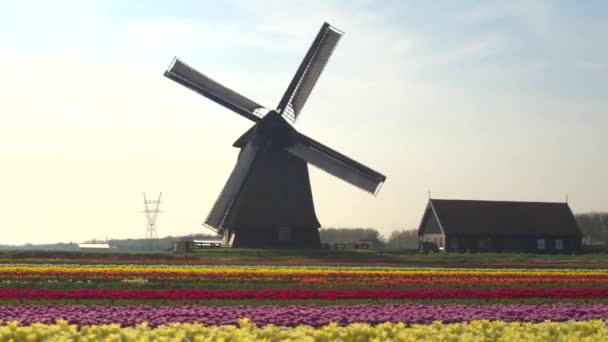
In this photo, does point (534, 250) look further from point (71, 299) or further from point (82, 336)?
point (82, 336)

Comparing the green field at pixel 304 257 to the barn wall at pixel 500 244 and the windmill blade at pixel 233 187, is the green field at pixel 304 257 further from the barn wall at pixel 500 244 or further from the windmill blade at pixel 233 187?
the barn wall at pixel 500 244

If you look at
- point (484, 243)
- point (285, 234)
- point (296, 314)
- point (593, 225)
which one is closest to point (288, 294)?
point (296, 314)

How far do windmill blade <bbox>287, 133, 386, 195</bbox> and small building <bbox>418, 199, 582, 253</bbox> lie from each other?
1697cm

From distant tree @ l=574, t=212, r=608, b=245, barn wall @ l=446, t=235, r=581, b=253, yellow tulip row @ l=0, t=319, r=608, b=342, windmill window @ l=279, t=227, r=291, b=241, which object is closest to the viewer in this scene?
yellow tulip row @ l=0, t=319, r=608, b=342

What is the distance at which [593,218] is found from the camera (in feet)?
393

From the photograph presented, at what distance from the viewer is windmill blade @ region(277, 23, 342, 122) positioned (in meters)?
53.1

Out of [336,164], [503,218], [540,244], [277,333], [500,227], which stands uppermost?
[336,164]

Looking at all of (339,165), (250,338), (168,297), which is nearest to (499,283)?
(168,297)

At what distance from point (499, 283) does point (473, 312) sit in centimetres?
1105

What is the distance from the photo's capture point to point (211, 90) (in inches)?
2087

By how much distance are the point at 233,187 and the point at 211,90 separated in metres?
5.63

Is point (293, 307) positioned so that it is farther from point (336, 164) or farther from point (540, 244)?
point (540, 244)

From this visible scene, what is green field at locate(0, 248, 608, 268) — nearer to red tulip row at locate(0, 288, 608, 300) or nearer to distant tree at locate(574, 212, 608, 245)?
red tulip row at locate(0, 288, 608, 300)

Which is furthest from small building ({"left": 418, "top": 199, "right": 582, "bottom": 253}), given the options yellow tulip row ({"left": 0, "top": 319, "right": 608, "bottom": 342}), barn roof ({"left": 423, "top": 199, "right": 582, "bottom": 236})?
yellow tulip row ({"left": 0, "top": 319, "right": 608, "bottom": 342})
